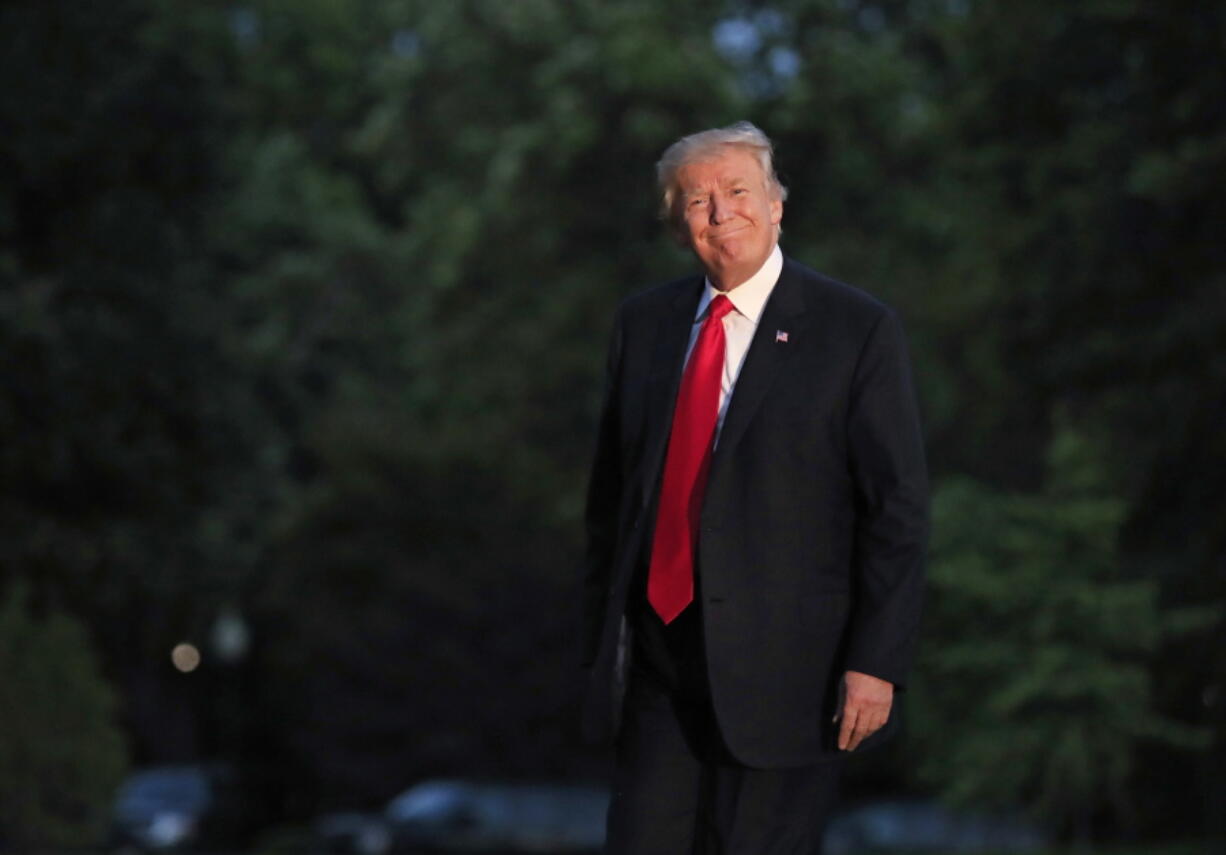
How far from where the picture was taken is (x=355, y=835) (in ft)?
100

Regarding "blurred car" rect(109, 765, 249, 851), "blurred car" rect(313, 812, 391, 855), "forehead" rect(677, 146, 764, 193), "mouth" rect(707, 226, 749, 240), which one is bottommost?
"blurred car" rect(109, 765, 249, 851)

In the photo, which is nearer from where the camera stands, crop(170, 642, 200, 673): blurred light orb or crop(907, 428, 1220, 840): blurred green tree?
crop(907, 428, 1220, 840): blurred green tree

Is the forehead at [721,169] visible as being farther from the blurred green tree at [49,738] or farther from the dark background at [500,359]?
the blurred green tree at [49,738]

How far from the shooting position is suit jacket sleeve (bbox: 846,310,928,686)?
4785 millimetres

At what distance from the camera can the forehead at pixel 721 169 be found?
497 cm

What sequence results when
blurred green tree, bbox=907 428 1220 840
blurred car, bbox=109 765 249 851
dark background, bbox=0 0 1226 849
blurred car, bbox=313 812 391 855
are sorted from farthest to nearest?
blurred car, bbox=109 765 249 851 → blurred car, bbox=313 812 391 855 → blurred green tree, bbox=907 428 1220 840 → dark background, bbox=0 0 1226 849

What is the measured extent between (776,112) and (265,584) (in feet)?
31.5

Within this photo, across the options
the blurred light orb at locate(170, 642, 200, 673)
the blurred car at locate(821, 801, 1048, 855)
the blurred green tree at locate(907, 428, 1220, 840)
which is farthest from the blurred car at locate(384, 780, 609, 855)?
the blurred light orb at locate(170, 642, 200, 673)

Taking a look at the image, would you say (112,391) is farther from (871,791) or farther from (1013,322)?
(871,791)

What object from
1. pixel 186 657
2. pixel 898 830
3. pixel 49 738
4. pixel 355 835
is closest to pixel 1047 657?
pixel 49 738

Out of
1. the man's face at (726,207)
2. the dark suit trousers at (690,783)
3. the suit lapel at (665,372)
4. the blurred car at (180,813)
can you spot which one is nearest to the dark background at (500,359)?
the blurred car at (180,813)

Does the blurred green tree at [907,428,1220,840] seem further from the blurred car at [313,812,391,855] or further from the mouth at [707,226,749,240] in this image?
the mouth at [707,226,749,240]

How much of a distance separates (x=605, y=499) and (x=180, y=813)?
3003cm

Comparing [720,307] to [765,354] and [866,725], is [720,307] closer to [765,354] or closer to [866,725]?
[765,354]
